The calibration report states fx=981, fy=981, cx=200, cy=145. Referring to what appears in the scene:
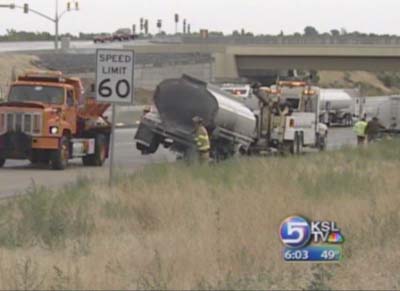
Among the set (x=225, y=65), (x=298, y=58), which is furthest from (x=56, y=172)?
(x=225, y=65)

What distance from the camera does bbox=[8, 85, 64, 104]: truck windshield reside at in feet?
96.3

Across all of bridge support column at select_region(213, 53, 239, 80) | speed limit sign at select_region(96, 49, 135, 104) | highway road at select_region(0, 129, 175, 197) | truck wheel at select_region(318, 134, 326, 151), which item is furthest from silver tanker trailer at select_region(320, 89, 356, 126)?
speed limit sign at select_region(96, 49, 135, 104)

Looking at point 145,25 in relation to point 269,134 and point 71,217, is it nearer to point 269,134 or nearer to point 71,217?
point 269,134

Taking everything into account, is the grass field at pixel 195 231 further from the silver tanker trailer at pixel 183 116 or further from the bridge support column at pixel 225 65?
the bridge support column at pixel 225 65

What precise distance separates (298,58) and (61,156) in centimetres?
6765

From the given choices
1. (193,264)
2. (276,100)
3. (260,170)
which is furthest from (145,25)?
(193,264)

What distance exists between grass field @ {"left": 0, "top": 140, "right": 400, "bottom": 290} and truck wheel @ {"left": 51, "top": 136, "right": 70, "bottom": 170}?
8.57m

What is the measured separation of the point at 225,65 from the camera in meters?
99.4

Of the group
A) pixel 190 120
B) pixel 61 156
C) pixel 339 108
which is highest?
pixel 190 120

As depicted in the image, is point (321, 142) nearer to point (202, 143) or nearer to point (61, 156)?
point (202, 143)

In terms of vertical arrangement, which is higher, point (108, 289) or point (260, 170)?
point (108, 289)

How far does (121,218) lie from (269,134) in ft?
75.8

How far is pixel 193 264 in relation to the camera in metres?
10.1

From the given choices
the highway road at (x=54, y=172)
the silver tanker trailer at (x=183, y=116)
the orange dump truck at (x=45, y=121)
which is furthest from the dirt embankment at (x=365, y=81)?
the orange dump truck at (x=45, y=121)
